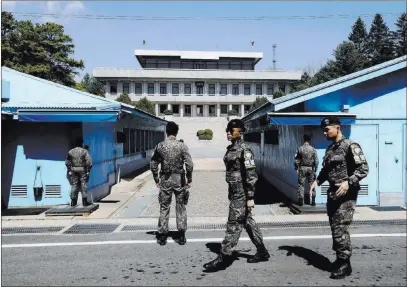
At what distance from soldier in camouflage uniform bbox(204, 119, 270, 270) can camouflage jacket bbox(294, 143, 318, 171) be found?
13.6ft

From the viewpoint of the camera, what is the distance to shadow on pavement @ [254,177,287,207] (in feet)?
35.5

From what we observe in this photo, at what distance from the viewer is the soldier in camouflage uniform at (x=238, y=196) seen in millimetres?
5012

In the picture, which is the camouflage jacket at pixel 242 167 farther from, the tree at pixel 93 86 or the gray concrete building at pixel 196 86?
the tree at pixel 93 86

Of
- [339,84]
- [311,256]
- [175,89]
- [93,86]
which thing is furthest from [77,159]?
[93,86]

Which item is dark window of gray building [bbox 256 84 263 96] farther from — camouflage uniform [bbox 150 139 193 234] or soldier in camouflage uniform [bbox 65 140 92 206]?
camouflage uniform [bbox 150 139 193 234]

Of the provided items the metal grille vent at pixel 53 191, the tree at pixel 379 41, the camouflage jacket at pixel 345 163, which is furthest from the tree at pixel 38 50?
the tree at pixel 379 41

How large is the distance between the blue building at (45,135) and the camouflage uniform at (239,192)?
4.84 m

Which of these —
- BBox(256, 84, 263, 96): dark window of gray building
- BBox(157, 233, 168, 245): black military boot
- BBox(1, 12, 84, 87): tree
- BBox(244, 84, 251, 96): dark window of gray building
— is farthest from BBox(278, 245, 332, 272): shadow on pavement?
BBox(256, 84, 263, 96): dark window of gray building

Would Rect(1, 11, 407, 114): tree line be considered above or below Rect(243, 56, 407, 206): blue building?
above

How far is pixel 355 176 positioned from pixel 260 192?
317 inches

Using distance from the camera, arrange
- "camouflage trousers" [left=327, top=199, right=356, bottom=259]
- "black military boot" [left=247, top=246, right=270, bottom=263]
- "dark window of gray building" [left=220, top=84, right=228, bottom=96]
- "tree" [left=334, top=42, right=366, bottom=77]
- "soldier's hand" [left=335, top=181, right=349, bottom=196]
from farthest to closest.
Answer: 1. "dark window of gray building" [left=220, top=84, right=228, bottom=96]
2. "tree" [left=334, top=42, right=366, bottom=77]
3. "black military boot" [left=247, top=246, right=270, bottom=263]
4. "camouflage trousers" [left=327, top=199, right=356, bottom=259]
5. "soldier's hand" [left=335, top=181, right=349, bottom=196]

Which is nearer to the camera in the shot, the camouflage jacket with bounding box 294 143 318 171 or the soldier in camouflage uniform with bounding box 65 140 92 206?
the camouflage jacket with bounding box 294 143 318 171

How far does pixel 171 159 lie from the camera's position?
634cm

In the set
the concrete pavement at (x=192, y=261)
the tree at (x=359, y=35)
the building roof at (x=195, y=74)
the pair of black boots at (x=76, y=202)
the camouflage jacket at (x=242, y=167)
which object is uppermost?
the tree at (x=359, y=35)
